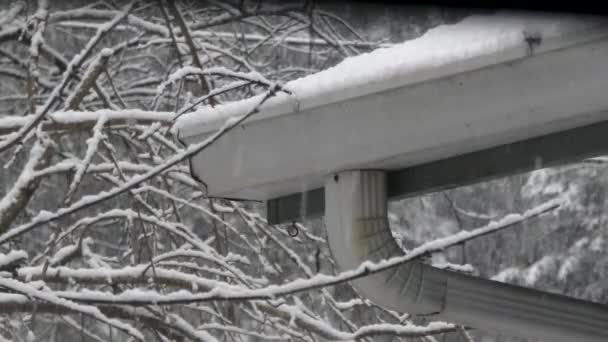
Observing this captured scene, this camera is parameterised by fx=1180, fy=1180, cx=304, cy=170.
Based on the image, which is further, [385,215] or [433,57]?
[385,215]

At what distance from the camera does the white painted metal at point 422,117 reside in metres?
2.32

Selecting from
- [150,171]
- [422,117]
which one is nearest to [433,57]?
[422,117]

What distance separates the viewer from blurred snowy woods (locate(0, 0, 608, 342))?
2.75 metres

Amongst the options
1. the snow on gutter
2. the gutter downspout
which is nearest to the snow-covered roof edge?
the snow on gutter

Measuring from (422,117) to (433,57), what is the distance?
14 cm

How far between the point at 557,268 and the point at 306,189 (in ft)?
33.8

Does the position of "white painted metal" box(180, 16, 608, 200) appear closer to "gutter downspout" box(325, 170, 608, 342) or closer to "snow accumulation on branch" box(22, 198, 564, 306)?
"gutter downspout" box(325, 170, 608, 342)

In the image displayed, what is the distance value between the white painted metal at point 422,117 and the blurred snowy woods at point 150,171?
130mm

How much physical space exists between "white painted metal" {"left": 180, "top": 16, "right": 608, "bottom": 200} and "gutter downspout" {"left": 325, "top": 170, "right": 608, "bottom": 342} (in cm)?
9

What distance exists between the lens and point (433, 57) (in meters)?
2.45

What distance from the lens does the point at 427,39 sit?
2535mm

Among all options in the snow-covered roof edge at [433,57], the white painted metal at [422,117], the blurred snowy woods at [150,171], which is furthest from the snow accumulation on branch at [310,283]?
the snow-covered roof edge at [433,57]

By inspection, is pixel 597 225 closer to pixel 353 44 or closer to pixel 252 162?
pixel 353 44

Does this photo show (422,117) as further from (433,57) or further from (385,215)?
(385,215)
